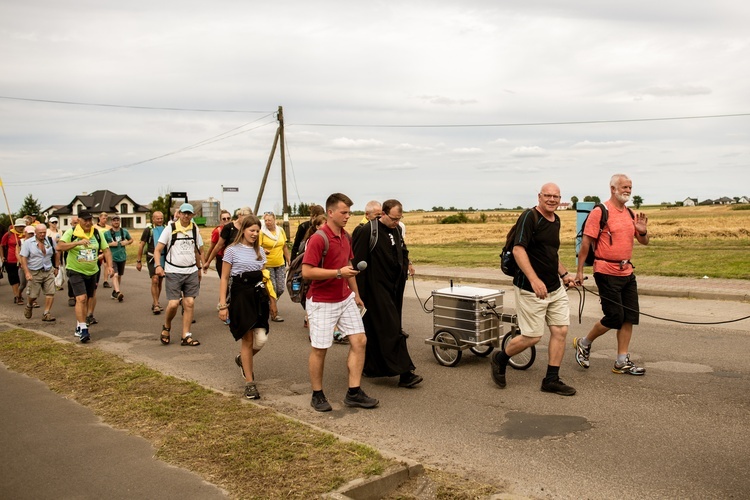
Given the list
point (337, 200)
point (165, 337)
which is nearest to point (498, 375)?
point (337, 200)

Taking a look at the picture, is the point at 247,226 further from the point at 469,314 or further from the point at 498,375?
the point at 498,375

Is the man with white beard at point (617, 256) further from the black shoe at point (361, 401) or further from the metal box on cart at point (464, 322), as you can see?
the black shoe at point (361, 401)

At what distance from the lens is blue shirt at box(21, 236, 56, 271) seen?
12.0 meters

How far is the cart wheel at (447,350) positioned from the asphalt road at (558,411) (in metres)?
0.12

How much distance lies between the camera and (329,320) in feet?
20.3

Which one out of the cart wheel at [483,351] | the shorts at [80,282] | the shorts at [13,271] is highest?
the shorts at [80,282]

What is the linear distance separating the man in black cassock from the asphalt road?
24 cm

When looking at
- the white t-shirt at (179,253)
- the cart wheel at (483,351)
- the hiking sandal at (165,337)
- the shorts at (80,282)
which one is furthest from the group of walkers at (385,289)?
the shorts at (80,282)

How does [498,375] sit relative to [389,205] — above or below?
below

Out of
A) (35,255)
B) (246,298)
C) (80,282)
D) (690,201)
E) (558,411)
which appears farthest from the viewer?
(690,201)

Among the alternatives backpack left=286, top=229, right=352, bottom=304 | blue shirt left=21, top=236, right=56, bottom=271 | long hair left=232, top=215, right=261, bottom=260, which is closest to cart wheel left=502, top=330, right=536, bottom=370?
backpack left=286, top=229, right=352, bottom=304

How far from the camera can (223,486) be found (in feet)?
14.3

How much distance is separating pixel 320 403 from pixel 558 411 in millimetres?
2119

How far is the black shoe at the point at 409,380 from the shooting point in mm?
6934
